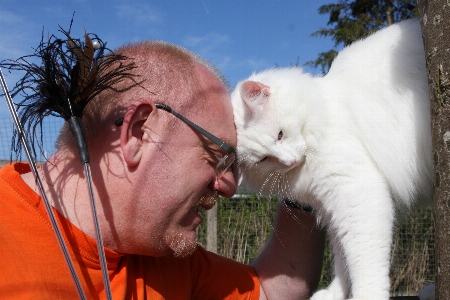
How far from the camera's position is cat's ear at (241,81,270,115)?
1616 mm

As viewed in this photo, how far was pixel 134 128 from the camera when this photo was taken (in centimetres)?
116

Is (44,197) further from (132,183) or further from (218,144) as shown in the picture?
(218,144)

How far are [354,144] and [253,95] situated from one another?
16.2 inches

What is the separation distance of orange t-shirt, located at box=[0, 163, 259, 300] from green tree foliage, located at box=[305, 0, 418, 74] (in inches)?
261

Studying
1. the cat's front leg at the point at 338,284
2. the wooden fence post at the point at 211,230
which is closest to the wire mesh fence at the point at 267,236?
the wooden fence post at the point at 211,230

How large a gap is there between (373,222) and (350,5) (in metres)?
8.43

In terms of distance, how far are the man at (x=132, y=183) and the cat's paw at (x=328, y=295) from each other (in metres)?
0.61

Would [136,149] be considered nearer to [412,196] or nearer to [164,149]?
[164,149]

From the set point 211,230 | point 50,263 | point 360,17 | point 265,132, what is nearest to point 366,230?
point 265,132

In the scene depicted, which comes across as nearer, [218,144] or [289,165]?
[218,144]

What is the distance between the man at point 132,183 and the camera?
3.47ft

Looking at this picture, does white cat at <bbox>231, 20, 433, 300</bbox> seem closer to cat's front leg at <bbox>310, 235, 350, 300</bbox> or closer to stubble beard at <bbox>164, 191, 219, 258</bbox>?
cat's front leg at <bbox>310, 235, 350, 300</bbox>

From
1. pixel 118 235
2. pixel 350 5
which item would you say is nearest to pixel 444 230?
pixel 118 235

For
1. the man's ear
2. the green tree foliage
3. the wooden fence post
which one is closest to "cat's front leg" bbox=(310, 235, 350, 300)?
the man's ear
